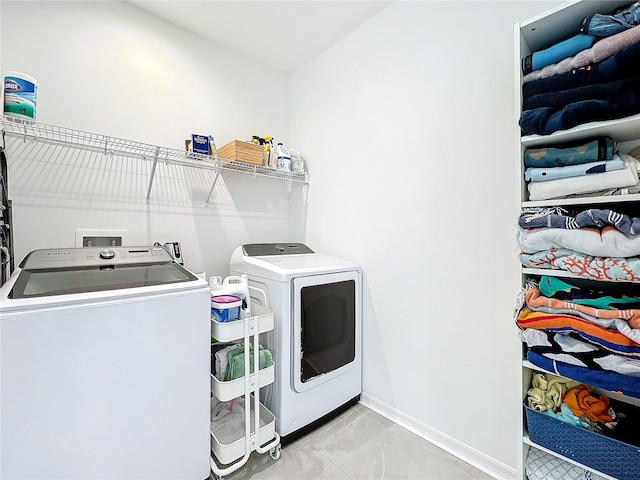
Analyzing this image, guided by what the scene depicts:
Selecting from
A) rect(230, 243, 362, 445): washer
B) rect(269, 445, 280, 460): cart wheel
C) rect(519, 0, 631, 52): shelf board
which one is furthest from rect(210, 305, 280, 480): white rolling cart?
rect(519, 0, 631, 52): shelf board

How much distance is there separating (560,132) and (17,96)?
217cm

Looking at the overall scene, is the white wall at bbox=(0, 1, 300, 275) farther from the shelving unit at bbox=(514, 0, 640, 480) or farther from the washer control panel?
the shelving unit at bbox=(514, 0, 640, 480)

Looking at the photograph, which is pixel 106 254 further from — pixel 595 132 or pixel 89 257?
pixel 595 132

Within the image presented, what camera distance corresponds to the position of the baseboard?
1.44m

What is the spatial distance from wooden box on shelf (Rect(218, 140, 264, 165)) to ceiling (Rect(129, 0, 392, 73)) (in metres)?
0.83

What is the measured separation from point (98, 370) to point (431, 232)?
169cm

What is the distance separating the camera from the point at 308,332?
68.9 inches

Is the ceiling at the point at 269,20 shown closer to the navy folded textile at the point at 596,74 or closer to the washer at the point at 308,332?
the navy folded textile at the point at 596,74

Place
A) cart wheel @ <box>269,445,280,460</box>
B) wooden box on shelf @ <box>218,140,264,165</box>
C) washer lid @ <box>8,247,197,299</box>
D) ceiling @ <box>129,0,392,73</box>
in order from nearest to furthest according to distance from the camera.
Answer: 1. washer lid @ <box>8,247,197,299</box>
2. cart wheel @ <box>269,445,280,460</box>
3. ceiling @ <box>129,0,392,73</box>
4. wooden box on shelf @ <box>218,140,264,165</box>

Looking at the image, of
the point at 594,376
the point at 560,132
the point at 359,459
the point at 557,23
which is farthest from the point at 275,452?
the point at 557,23

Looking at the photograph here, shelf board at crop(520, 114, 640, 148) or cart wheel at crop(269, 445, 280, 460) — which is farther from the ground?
shelf board at crop(520, 114, 640, 148)

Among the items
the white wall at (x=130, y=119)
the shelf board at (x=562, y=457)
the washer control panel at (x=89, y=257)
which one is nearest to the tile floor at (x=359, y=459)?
the shelf board at (x=562, y=457)

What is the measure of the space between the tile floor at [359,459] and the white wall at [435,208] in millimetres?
108

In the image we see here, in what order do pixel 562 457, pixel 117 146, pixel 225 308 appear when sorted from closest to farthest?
pixel 562 457 < pixel 225 308 < pixel 117 146
